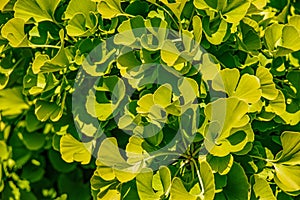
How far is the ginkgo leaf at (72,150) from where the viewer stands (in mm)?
908

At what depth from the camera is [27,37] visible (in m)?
0.99

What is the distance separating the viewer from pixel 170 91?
0.84m

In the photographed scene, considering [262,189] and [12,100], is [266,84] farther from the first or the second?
[12,100]

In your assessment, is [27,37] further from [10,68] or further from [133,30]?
[133,30]

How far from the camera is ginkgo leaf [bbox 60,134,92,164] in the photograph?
908mm

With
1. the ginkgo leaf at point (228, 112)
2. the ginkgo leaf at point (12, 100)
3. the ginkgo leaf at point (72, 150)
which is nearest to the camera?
the ginkgo leaf at point (228, 112)

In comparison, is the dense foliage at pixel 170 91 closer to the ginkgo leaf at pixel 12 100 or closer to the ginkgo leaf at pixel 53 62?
the ginkgo leaf at pixel 53 62

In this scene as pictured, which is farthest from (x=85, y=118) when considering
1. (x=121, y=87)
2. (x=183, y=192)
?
(x=183, y=192)

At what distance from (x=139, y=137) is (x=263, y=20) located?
0.95 feet

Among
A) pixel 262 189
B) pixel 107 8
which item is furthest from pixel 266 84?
pixel 107 8

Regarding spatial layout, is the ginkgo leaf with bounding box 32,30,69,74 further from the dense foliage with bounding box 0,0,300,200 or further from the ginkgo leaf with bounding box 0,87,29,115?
the ginkgo leaf with bounding box 0,87,29,115

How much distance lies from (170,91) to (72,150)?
7.4 inches

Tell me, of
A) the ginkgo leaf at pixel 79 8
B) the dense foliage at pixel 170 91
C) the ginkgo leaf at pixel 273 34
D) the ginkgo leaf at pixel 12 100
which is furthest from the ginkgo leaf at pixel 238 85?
the ginkgo leaf at pixel 12 100

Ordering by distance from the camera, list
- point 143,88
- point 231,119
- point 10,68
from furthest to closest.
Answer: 1. point 10,68
2. point 143,88
3. point 231,119
